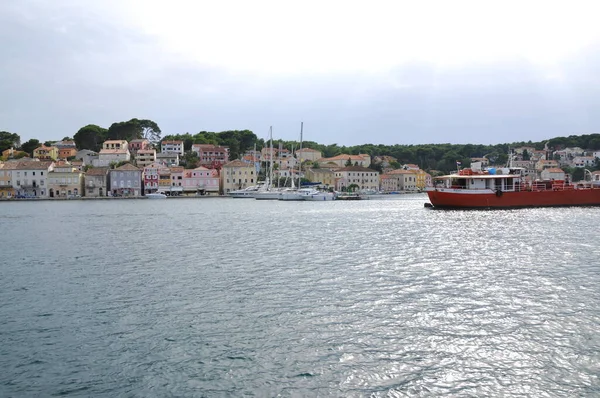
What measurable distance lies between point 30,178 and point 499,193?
71.6 m

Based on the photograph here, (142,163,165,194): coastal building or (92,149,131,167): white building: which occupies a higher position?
(92,149,131,167): white building

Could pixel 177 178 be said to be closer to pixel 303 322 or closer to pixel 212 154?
pixel 212 154

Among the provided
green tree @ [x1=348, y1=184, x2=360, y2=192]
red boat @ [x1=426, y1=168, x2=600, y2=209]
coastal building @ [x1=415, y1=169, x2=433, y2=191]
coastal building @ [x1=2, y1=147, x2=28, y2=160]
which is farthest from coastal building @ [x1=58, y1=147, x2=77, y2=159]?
red boat @ [x1=426, y1=168, x2=600, y2=209]

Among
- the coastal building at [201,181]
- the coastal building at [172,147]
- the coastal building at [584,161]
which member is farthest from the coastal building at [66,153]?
the coastal building at [584,161]

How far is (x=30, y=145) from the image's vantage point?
325 feet

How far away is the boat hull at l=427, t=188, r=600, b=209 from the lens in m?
40.1

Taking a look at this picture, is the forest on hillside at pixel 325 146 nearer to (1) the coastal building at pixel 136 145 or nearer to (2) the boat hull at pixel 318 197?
(1) the coastal building at pixel 136 145

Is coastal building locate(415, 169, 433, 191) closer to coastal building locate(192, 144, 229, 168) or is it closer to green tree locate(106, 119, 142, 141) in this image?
coastal building locate(192, 144, 229, 168)

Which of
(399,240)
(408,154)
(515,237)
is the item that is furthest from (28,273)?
(408,154)

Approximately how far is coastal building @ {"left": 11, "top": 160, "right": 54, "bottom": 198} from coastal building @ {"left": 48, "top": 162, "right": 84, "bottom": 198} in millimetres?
1032

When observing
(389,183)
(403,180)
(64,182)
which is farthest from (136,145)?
(403,180)

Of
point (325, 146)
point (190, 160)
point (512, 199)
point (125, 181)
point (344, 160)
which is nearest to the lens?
point (512, 199)

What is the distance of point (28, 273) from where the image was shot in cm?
1448

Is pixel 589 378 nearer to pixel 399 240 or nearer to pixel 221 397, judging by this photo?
pixel 221 397
